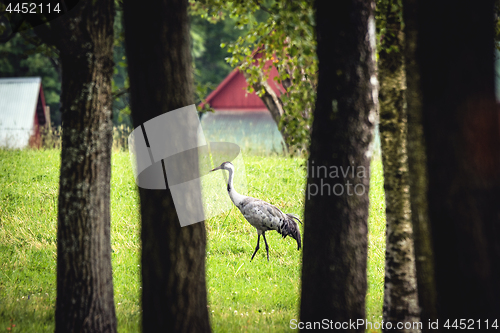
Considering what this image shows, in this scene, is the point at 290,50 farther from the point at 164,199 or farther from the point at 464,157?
the point at 464,157

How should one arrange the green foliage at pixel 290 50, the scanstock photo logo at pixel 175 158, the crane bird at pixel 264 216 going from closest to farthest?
the scanstock photo logo at pixel 175 158 < the green foliage at pixel 290 50 < the crane bird at pixel 264 216

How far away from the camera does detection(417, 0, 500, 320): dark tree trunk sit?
3.30 m

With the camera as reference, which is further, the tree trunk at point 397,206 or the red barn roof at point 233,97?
the red barn roof at point 233,97

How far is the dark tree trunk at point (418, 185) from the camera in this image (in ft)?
14.4

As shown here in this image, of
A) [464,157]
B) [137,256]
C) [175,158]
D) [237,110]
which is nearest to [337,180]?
[464,157]

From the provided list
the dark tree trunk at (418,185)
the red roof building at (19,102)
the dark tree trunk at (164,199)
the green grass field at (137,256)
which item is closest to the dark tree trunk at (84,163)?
the dark tree trunk at (164,199)

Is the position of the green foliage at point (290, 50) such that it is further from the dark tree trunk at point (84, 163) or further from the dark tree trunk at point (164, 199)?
the dark tree trunk at point (84, 163)

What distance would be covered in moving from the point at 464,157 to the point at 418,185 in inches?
48.8

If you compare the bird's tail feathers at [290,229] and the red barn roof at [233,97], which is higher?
the red barn roof at [233,97]

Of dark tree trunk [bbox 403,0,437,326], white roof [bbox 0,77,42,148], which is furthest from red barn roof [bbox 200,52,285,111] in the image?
dark tree trunk [bbox 403,0,437,326]

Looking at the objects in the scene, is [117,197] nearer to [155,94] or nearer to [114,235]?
[114,235]

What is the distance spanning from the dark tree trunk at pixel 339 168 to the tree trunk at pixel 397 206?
0.85 m

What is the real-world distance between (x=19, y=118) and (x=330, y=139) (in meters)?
31.4

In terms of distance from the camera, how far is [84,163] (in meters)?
4.73
